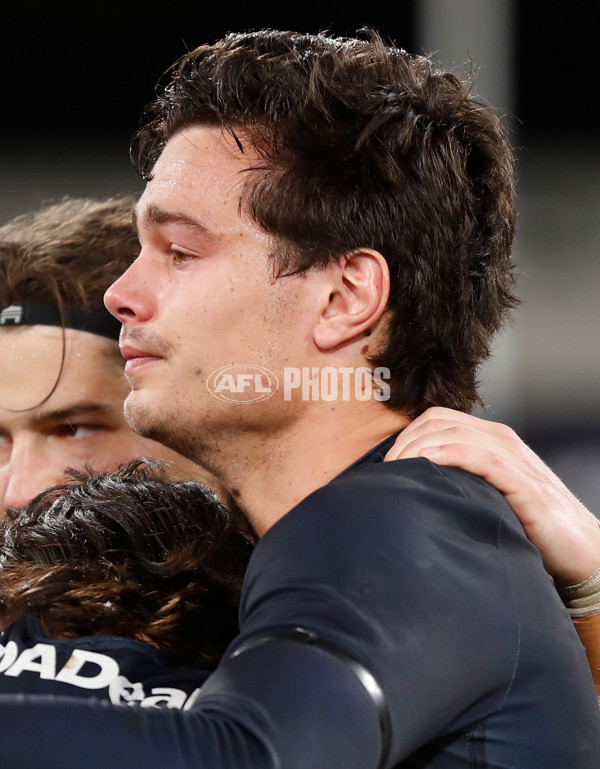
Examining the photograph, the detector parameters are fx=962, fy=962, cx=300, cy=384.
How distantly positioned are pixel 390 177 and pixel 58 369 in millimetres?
925

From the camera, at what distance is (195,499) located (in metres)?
1.45

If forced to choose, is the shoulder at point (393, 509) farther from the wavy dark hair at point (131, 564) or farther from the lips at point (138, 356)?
the lips at point (138, 356)

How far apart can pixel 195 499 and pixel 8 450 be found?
728 mm

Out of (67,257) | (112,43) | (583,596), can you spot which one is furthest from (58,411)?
(112,43)

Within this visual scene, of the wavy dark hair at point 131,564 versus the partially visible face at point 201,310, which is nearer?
the wavy dark hair at point 131,564

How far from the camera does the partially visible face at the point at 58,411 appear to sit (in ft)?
6.47

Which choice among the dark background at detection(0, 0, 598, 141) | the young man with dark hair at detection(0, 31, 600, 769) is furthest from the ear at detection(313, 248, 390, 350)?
the dark background at detection(0, 0, 598, 141)

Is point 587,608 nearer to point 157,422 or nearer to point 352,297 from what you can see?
point 352,297

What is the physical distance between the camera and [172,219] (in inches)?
52.4

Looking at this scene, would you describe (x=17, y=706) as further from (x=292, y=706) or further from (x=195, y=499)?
(x=195, y=499)

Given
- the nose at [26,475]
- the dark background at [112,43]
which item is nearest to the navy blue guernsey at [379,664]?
the nose at [26,475]

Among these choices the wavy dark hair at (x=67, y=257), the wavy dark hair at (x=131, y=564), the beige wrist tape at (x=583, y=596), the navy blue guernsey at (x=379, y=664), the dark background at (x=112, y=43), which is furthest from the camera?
the dark background at (x=112, y=43)

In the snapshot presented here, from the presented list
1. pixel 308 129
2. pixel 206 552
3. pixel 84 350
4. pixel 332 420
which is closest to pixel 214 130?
pixel 308 129

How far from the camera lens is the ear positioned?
1334mm
